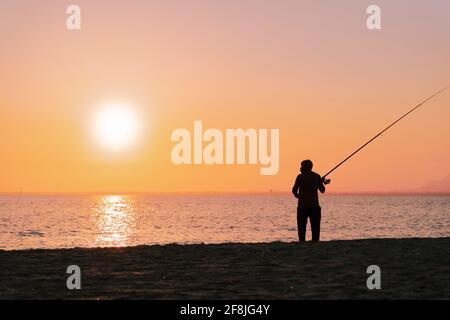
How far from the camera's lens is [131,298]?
28.3ft

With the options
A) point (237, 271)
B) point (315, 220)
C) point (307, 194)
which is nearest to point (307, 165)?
point (307, 194)

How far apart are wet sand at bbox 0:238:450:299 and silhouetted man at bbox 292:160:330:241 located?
0.92 metres

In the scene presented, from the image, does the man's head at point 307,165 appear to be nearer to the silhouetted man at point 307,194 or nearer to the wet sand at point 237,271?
the silhouetted man at point 307,194

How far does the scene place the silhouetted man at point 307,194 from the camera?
50.7 feet

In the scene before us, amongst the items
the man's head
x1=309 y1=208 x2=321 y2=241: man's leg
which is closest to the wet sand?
x1=309 y1=208 x2=321 y2=241: man's leg

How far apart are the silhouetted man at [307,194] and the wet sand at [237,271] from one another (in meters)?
0.92

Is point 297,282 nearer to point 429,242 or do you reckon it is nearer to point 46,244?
point 429,242

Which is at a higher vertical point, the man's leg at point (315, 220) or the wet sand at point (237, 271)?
the man's leg at point (315, 220)

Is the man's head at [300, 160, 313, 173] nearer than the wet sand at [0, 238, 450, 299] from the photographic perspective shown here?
No

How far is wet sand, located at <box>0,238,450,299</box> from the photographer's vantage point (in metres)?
8.99

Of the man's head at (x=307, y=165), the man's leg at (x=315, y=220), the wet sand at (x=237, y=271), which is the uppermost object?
the man's head at (x=307, y=165)

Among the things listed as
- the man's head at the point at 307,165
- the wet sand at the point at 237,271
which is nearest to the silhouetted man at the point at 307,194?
the man's head at the point at 307,165

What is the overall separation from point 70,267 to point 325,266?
4.14 meters

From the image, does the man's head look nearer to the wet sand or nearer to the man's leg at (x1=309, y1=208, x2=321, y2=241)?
the man's leg at (x1=309, y1=208, x2=321, y2=241)
